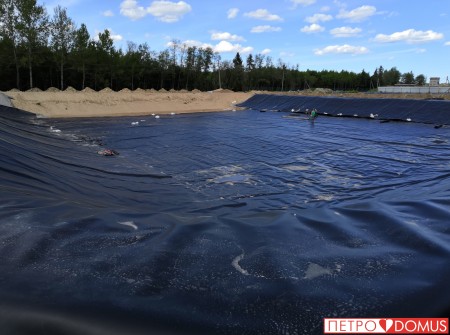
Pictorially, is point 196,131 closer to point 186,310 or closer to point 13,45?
point 186,310

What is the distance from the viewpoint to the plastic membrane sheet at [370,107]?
17.2m

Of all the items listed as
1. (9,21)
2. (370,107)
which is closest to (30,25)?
(9,21)

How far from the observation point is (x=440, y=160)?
8828 millimetres

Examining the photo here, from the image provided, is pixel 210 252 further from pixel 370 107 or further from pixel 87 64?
pixel 87 64

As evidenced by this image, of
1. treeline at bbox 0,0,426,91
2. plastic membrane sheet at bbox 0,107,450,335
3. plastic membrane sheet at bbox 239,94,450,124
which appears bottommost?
plastic membrane sheet at bbox 0,107,450,335

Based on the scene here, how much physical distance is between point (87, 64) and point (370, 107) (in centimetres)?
2857

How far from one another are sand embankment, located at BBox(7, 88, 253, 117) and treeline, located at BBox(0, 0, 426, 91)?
23.5 feet

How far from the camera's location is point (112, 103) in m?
25.1

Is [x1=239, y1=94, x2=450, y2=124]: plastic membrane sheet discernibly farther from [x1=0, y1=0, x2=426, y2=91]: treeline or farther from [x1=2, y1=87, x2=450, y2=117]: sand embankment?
[x1=0, y1=0, x2=426, y2=91]: treeline

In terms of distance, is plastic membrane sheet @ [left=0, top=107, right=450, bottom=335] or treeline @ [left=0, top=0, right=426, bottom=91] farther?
treeline @ [left=0, top=0, right=426, bottom=91]

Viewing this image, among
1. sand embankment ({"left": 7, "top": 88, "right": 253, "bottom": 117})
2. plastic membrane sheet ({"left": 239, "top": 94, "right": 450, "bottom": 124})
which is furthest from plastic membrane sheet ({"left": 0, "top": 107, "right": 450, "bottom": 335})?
sand embankment ({"left": 7, "top": 88, "right": 253, "bottom": 117})

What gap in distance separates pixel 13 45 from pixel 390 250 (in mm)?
34346

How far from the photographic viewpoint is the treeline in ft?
94.5

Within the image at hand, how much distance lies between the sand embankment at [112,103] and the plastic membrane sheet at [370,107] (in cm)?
501
